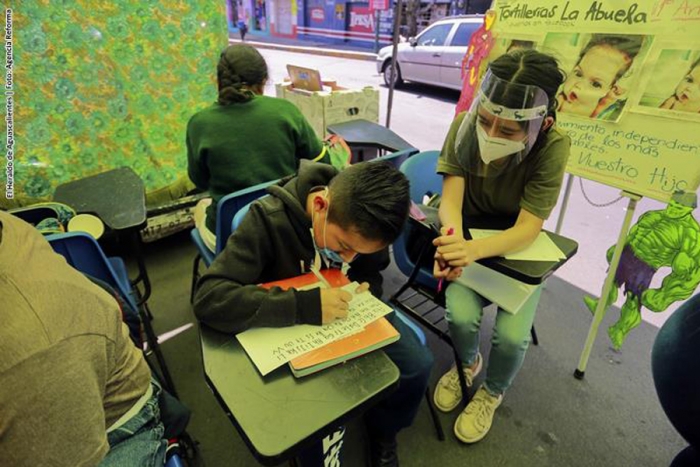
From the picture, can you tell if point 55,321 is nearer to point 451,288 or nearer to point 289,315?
point 289,315

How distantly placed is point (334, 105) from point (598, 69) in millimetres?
1691

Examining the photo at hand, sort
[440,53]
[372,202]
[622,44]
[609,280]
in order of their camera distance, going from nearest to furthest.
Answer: [372,202]
[622,44]
[609,280]
[440,53]

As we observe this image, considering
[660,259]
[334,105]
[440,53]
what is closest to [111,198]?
[334,105]

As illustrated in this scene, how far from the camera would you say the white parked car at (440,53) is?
5.46m

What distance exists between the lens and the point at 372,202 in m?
0.79

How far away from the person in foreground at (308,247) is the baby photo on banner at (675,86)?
0.95 meters

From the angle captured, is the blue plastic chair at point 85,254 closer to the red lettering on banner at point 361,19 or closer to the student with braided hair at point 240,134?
the student with braided hair at point 240,134

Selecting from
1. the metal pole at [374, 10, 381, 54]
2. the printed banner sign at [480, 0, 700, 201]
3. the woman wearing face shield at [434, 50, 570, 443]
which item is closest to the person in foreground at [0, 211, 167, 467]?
the woman wearing face shield at [434, 50, 570, 443]

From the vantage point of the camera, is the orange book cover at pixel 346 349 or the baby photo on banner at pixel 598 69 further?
the baby photo on banner at pixel 598 69

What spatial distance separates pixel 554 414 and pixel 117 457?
4.71 ft

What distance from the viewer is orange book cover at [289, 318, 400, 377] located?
26.8 inches

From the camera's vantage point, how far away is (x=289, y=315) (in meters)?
0.76

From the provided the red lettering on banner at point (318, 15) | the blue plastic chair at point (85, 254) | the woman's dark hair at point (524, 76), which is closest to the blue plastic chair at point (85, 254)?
the blue plastic chair at point (85, 254)

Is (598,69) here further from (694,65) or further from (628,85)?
(694,65)
